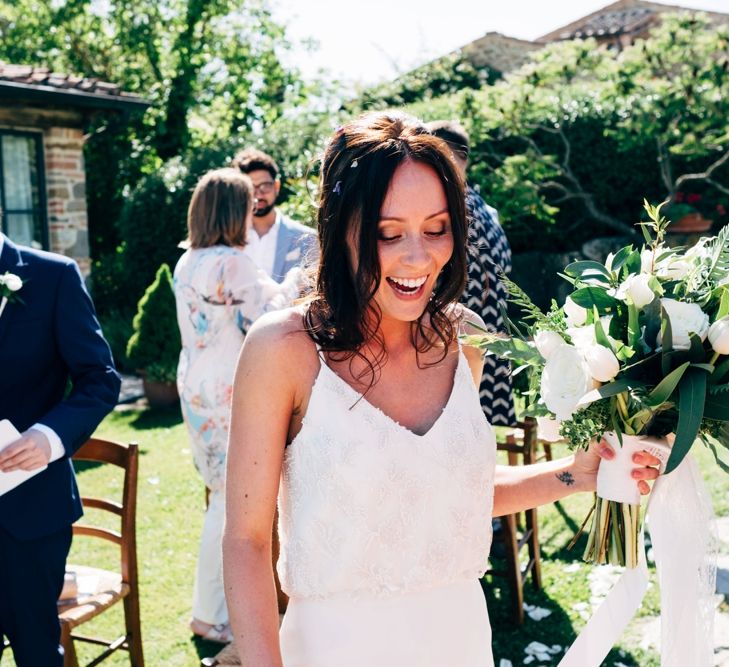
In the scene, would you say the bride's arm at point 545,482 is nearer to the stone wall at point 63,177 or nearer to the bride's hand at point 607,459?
the bride's hand at point 607,459

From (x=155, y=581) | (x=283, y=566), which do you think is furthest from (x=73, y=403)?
(x=155, y=581)

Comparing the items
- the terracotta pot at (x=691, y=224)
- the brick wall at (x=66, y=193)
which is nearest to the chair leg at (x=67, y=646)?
the brick wall at (x=66, y=193)

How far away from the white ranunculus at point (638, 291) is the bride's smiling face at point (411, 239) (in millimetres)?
432

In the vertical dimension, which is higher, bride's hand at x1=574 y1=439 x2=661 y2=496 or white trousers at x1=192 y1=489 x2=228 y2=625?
bride's hand at x1=574 y1=439 x2=661 y2=496

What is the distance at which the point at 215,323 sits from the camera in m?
4.55

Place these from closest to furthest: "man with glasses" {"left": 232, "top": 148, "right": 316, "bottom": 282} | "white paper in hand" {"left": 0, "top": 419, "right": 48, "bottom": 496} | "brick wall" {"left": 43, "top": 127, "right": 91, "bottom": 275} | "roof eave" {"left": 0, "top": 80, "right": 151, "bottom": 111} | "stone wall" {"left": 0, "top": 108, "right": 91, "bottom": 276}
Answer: "white paper in hand" {"left": 0, "top": 419, "right": 48, "bottom": 496} < "man with glasses" {"left": 232, "top": 148, "right": 316, "bottom": 282} < "roof eave" {"left": 0, "top": 80, "right": 151, "bottom": 111} < "stone wall" {"left": 0, "top": 108, "right": 91, "bottom": 276} < "brick wall" {"left": 43, "top": 127, "right": 91, "bottom": 275}

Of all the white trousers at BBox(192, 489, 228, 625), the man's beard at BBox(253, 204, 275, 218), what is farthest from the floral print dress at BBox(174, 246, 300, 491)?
the man's beard at BBox(253, 204, 275, 218)

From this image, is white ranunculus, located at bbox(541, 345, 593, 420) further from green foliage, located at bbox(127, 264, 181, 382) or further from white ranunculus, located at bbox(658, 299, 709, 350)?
green foliage, located at bbox(127, 264, 181, 382)

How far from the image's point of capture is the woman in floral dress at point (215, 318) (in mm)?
4496

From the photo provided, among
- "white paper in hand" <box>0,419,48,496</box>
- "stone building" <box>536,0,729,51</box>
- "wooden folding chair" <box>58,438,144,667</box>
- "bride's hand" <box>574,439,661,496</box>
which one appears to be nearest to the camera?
"bride's hand" <box>574,439,661,496</box>

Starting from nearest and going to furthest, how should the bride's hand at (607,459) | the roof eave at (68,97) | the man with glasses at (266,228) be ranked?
the bride's hand at (607,459) → the man with glasses at (266,228) → the roof eave at (68,97)

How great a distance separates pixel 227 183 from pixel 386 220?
286 centimetres

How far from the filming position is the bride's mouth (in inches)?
73.4

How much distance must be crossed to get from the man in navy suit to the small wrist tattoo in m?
1.56
